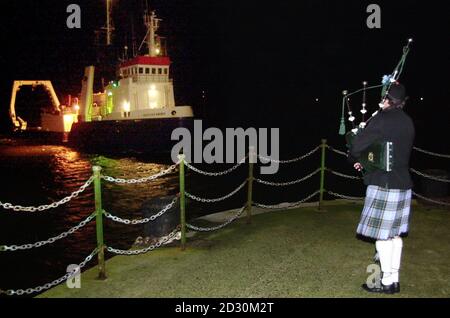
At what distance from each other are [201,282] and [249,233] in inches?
76.9

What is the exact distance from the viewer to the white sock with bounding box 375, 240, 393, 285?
151 inches

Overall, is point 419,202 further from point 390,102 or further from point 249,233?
point 390,102

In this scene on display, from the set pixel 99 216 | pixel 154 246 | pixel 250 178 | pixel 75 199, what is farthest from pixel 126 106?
pixel 99 216

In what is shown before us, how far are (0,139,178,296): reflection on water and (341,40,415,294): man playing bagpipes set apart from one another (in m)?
5.57

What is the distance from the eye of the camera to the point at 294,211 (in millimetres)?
7500

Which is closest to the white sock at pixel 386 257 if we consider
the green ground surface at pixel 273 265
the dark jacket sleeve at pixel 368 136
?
the green ground surface at pixel 273 265

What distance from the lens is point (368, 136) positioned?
3.64 meters

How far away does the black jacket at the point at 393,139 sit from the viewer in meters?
3.62

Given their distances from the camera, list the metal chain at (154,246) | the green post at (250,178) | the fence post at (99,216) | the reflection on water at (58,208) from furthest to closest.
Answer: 1. the reflection on water at (58,208)
2. the green post at (250,178)
3. the metal chain at (154,246)
4. the fence post at (99,216)

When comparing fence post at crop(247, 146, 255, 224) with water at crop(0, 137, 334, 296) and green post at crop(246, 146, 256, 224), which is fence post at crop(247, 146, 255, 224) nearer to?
green post at crop(246, 146, 256, 224)

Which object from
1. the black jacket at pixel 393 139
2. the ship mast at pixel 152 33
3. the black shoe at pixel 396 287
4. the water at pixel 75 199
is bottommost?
the water at pixel 75 199

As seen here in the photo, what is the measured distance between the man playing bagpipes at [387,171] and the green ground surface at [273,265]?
58 cm

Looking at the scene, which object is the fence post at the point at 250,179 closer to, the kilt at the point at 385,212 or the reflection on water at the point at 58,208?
the kilt at the point at 385,212

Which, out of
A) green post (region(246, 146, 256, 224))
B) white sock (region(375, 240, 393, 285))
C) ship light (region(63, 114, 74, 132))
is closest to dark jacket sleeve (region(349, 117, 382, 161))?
white sock (region(375, 240, 393, 285))
